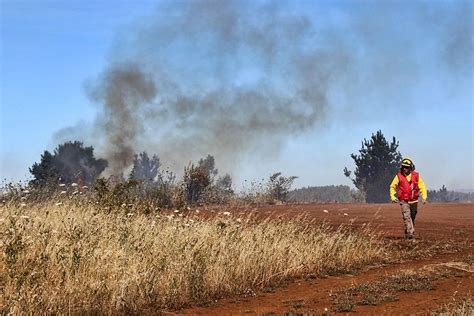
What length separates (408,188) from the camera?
1474cm

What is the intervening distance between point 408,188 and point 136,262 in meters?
9.42

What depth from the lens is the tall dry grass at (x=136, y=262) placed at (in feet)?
21.5

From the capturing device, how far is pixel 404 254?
39.8 feet

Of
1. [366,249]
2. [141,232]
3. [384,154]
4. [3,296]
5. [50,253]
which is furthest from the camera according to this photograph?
[384,154]

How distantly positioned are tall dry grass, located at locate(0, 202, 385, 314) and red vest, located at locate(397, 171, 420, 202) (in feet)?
14.1

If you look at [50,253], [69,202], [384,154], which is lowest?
[50,253]

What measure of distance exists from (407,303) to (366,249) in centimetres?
425

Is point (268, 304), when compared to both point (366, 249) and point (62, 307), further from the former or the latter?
point (366, 249)

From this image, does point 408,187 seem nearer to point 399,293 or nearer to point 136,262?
point 399,293

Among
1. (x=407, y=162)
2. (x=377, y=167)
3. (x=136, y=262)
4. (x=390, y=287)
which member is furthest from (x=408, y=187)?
(x=377, y=167)

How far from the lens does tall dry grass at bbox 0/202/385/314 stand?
6.56 metres

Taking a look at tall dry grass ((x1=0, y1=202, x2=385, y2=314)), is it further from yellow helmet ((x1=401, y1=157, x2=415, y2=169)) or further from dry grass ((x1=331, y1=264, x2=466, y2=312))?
yellow helmet ((x1=401, y1=157, x2=415, y2=169))

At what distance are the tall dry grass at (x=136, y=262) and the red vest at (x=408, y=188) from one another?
4.31m

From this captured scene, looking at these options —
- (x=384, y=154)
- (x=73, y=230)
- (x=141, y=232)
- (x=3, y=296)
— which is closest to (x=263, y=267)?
(x=141, y=232)
